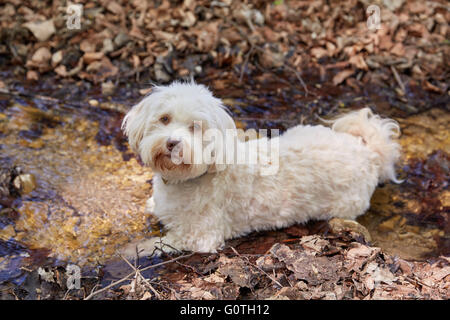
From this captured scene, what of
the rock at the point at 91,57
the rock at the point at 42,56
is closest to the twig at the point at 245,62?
the rock at the point at 91,57

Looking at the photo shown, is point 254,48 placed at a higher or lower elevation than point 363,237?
higher

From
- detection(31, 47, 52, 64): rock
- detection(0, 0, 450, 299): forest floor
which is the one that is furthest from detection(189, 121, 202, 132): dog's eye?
detection(31, 47, 52, 64): rock

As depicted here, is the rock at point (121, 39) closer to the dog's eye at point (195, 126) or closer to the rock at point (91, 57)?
the rock at point (91, 57)

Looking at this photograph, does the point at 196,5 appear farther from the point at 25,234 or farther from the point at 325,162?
the point at 25,234

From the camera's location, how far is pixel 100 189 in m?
4.55

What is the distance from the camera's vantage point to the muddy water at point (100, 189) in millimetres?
3908

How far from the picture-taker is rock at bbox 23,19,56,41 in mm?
6324

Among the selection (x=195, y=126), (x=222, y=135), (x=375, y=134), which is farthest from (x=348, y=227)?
(x=195, y=126)

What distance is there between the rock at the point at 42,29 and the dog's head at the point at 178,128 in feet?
11.6

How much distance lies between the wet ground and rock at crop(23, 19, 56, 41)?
100 centimetres

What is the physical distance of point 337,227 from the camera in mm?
4152

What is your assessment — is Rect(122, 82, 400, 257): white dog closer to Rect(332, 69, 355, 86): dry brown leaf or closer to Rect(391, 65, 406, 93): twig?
Rect(332, 69, 355, 86): dry brown leaf

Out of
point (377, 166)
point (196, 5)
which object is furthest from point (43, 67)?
point (377, 166)

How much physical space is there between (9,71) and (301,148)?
4223 millimetres
